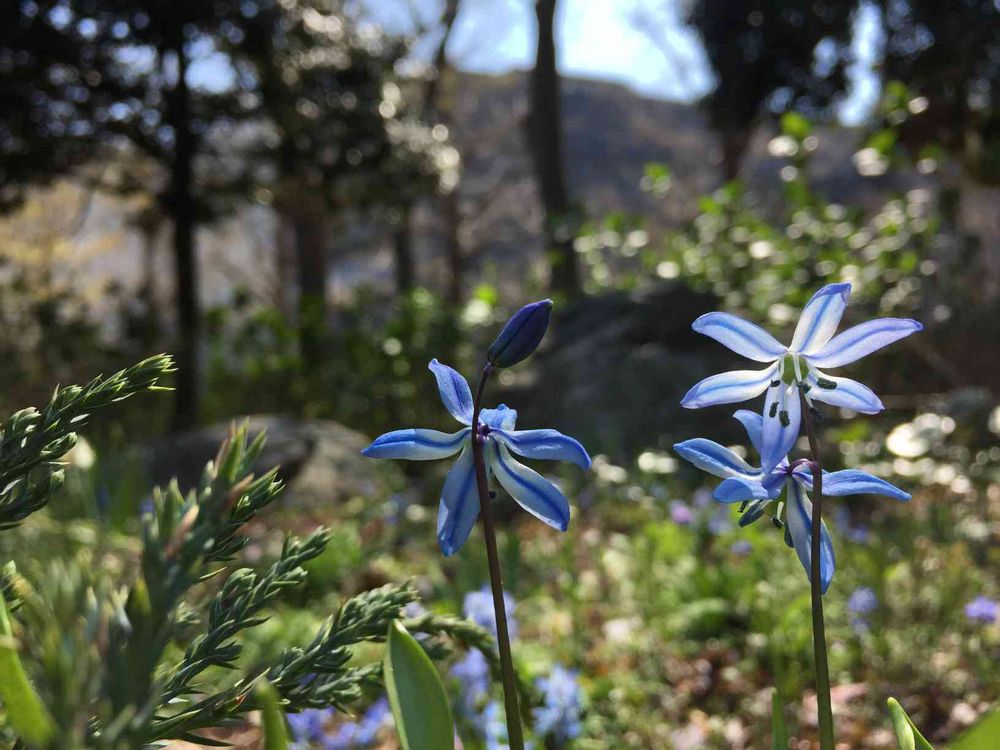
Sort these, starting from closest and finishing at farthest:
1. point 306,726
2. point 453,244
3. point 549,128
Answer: point 306,726 < point 549,128 < point 453,244

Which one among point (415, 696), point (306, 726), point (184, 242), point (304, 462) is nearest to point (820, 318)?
point (415, 696)

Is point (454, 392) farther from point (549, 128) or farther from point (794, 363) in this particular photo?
point (549, 128)

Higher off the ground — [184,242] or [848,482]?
[848,482]

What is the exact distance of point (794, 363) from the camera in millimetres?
756

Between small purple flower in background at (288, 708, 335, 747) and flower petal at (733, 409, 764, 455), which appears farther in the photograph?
small purple flower in background at (288, 708, 335, 747)

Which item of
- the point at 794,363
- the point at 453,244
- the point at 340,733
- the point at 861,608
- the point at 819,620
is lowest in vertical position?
the point at 340,733

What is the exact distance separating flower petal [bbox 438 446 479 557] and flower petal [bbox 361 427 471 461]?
0.02m

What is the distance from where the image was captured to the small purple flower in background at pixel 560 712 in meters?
1.78

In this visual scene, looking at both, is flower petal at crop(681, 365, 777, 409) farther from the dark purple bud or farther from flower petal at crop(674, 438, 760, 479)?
the dark purple bud

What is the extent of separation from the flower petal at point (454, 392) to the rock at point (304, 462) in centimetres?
474

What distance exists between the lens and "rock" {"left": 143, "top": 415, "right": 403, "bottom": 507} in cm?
554

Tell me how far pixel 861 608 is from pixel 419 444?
6.96ft

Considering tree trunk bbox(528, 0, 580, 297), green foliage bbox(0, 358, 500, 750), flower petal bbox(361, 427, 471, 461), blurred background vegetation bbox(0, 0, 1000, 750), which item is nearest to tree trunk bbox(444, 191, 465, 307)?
blurred background vegetation bbox(0, 0, 1000, 750)

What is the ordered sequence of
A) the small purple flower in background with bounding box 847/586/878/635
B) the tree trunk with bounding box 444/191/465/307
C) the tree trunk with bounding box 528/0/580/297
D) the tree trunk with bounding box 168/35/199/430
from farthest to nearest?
the tree trunk with bounding box 444/191/465/307
the tree trunk with bounding box 528/0/580/297
the tree trunk with bounding box 168/35/199/430
the small purple flower in background with bounding box 847/586/878/635
